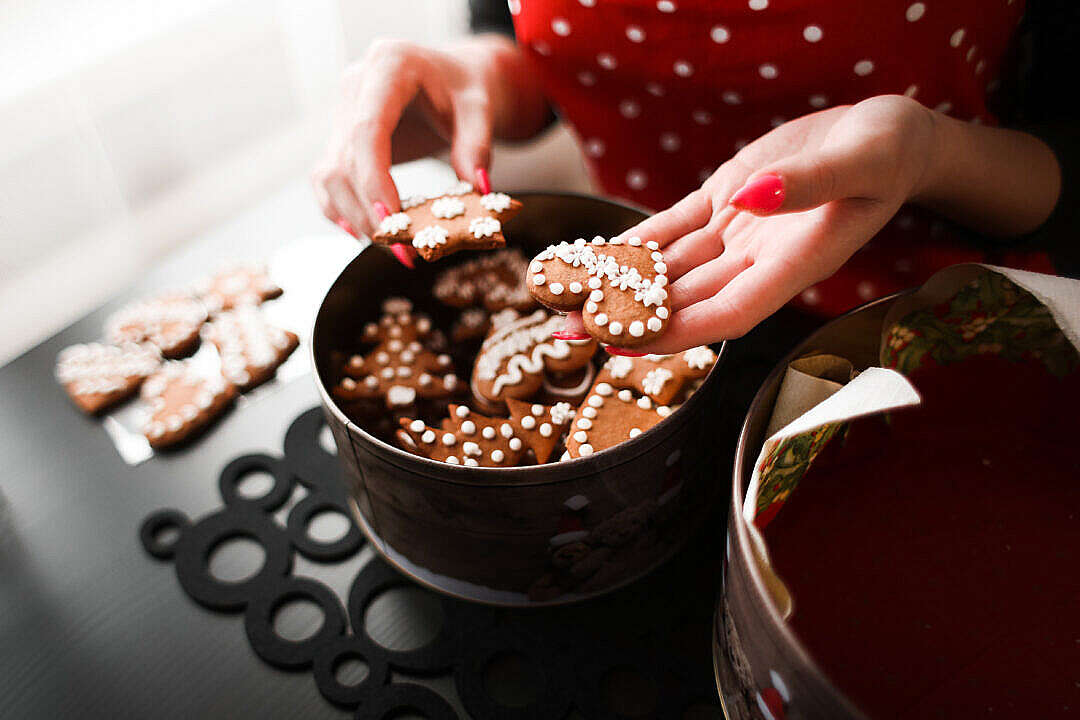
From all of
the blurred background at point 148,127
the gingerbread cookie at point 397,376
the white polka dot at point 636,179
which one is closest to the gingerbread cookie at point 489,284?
the gingerbread cookie at point 397,376

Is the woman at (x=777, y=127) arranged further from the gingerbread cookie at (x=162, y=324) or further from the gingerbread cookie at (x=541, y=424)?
the gingerbread cookie at (x=162, y=324)

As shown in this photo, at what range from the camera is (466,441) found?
26.7 inches

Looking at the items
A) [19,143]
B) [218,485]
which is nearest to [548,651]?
[218,485]

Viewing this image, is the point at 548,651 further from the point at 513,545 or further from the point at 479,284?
the point at 479,284

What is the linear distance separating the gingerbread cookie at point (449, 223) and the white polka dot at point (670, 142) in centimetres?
24

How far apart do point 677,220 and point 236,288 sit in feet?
1.98

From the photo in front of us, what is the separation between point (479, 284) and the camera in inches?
34.5

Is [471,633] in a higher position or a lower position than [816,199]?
lower

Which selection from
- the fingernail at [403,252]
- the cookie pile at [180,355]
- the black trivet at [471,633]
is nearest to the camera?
the black trivet at [471,633]

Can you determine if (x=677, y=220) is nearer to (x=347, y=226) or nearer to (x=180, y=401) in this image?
(x=347, y=226)

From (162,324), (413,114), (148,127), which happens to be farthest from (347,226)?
(148,127)

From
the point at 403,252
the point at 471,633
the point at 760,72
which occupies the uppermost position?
the point at 760,72

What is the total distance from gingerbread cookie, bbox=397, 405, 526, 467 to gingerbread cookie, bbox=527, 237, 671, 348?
0.13m

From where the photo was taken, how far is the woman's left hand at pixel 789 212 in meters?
0.53
